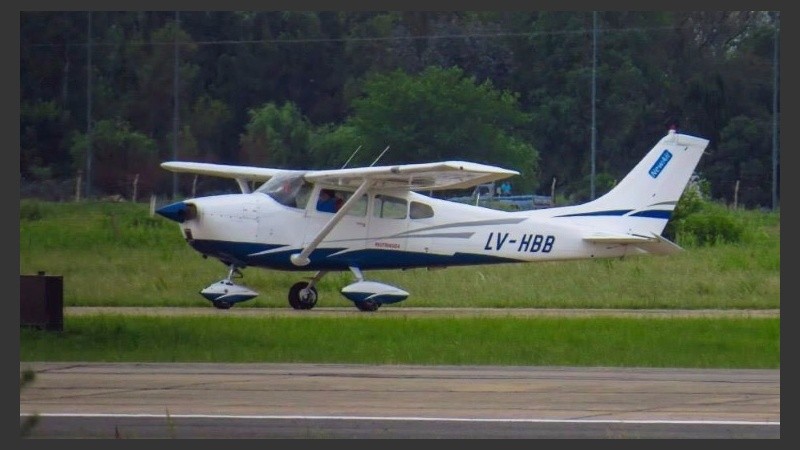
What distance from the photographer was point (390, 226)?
23.9 m

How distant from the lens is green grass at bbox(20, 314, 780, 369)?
16.7m

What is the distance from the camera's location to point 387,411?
1223 cm

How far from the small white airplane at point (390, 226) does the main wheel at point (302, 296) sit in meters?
0.02

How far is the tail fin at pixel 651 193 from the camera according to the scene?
24.3 meters

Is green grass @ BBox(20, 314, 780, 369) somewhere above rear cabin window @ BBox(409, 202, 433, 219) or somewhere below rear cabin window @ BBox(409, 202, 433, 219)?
below

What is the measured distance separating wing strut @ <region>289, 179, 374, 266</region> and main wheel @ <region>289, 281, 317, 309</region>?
37cm

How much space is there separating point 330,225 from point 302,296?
3.81 ft

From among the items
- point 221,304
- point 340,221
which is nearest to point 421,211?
point 340,221

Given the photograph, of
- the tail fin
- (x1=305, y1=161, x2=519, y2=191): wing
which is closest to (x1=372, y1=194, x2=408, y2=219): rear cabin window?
(x1=305, y1=161, x2=519, y2=191): wing

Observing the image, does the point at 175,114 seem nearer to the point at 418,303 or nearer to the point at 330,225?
the point at 418,303

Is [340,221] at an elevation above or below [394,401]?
above

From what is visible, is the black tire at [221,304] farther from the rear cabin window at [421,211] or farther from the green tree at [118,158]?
the green tree at [118,158]

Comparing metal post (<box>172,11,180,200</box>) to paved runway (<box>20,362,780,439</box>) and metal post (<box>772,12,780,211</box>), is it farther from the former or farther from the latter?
paved runway (<box>20,362,780,439</box>)

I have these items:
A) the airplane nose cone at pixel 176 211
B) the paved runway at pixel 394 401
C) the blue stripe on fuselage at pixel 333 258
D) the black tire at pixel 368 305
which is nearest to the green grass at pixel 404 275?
the blue stripe on fuselage at pixel 333 258
